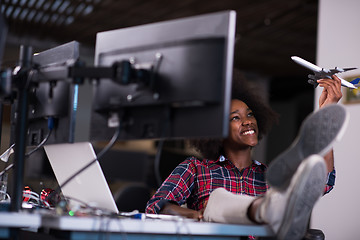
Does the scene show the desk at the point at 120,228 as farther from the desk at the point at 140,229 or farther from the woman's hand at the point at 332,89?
the woman's hand at the point at 332,89

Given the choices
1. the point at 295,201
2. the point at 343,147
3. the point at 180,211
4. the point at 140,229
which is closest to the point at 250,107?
the point at 180,211

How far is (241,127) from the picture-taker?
2.38m

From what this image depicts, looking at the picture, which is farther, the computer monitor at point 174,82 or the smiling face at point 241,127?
the smiling face at point 241,127

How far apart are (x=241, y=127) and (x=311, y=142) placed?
37.0 inches

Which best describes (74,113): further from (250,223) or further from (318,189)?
(318,189)

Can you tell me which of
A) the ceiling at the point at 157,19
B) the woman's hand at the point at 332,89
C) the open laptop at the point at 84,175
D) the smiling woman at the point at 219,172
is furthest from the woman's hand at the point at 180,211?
the ceiling at the point at 157,19

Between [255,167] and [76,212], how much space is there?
46.2 inches

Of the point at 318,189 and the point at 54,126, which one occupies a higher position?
the point at 54,126

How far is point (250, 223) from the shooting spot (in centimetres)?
146

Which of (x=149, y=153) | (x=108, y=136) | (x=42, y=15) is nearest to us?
(x=108, y=136)

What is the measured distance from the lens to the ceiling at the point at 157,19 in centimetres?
519

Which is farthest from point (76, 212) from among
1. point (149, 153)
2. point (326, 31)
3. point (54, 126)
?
point (149, 153)

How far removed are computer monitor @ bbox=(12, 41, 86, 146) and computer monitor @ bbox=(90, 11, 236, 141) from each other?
10cm

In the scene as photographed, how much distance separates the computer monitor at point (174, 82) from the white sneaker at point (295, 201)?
261 mm
